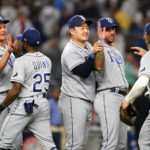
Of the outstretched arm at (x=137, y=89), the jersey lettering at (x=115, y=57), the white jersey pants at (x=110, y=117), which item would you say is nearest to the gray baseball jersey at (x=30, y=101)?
the white jersey pants at (x=110, y=117)

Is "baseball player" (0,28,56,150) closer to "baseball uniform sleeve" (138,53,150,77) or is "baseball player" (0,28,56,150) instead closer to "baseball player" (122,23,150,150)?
"baseball player" (122,23,150,150)

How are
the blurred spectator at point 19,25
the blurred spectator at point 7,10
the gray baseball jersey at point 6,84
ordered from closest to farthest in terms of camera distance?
the gray baseball jersey at point 6,84, the blurred spectator at point 19,25, the blurred spectator at point 7,10

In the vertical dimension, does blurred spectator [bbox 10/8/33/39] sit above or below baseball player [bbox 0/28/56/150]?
below

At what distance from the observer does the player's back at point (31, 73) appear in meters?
7.84

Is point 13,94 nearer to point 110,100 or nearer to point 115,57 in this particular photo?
point 110,100

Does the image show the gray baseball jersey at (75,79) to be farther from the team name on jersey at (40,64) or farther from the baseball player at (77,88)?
the team name on jersey at (40,64)

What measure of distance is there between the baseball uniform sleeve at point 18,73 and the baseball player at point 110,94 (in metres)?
1.09

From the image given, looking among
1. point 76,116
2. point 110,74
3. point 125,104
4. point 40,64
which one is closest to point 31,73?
point 40,64

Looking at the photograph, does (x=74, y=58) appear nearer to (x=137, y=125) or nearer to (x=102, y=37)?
(x=102, y=37)

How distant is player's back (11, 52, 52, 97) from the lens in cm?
784

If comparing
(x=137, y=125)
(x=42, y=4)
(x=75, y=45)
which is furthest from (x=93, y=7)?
(x=75, y=45)

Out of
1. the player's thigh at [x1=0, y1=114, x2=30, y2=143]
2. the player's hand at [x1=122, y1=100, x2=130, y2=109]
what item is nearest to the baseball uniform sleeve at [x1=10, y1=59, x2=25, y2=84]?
the player's thigh at [x1=0, y1=114, x2=30, y2=143]

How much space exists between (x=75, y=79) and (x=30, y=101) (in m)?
0.74

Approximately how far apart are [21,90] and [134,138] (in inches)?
148
